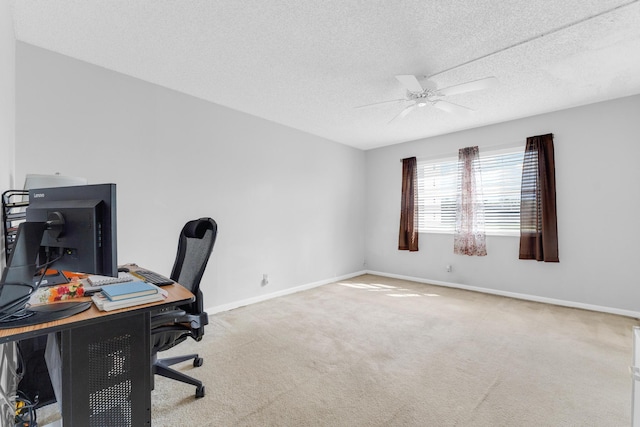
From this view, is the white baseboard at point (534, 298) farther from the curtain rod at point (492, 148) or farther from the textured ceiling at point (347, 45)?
the textured ceiling at point (347, 45)

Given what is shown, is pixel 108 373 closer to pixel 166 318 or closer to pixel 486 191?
pixel 166 318

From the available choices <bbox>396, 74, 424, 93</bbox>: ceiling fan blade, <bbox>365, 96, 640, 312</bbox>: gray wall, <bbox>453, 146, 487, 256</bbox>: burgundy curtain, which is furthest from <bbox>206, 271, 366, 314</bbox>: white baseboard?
<bbox>396, 74, 424, 93</bbox>: ceiling fan blade

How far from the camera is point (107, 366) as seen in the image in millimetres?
1205

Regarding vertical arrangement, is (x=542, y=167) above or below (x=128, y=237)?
above

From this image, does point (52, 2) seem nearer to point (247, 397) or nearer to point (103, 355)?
point (103, 355)

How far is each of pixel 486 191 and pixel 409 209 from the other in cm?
125

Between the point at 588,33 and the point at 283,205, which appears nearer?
the point at 588,33

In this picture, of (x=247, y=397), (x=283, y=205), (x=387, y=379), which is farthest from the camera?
(x=283, y=205)

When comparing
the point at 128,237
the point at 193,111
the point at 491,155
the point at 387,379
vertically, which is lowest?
the point at 387,379

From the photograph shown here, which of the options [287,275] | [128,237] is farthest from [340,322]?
[128,237]

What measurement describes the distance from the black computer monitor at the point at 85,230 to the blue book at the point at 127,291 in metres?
0.15

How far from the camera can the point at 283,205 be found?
4254mm

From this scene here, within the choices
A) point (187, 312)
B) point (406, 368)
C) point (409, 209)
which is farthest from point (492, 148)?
point (187, 312)

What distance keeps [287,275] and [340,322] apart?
1378 mm
